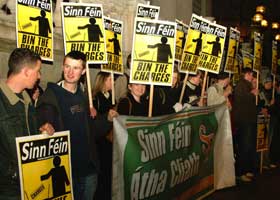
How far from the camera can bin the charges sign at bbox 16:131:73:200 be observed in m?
3.93

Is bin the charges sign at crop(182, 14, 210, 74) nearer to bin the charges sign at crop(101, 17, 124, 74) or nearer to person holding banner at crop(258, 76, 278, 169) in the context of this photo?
bin the charges sign at crop(101, 17, 124, 74)

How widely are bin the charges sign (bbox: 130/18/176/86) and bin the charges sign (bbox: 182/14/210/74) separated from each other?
1.31 metres

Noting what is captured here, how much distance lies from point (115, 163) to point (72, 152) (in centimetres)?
57

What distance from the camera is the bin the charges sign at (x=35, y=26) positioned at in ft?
16.9

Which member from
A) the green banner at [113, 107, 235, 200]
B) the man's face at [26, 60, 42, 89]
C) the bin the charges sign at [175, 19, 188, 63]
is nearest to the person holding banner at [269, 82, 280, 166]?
the bin the charges sign at [175, 19, 188, 63]

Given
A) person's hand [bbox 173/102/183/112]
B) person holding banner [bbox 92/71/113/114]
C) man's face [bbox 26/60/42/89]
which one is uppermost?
man's face [bbox 26/60/42/89]

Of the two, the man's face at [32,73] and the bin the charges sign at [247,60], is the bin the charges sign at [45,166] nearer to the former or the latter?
the man's face at [32,73]

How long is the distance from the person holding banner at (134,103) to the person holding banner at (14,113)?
202 centimetres

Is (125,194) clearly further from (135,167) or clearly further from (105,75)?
(105,75)

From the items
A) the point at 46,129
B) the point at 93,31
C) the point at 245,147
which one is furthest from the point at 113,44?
the point at 245,147

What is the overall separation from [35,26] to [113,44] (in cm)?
191

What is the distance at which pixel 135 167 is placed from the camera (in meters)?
5.39

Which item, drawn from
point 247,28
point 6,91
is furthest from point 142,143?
point 247,28

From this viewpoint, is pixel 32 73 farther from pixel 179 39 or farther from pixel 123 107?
pixel 179 39
